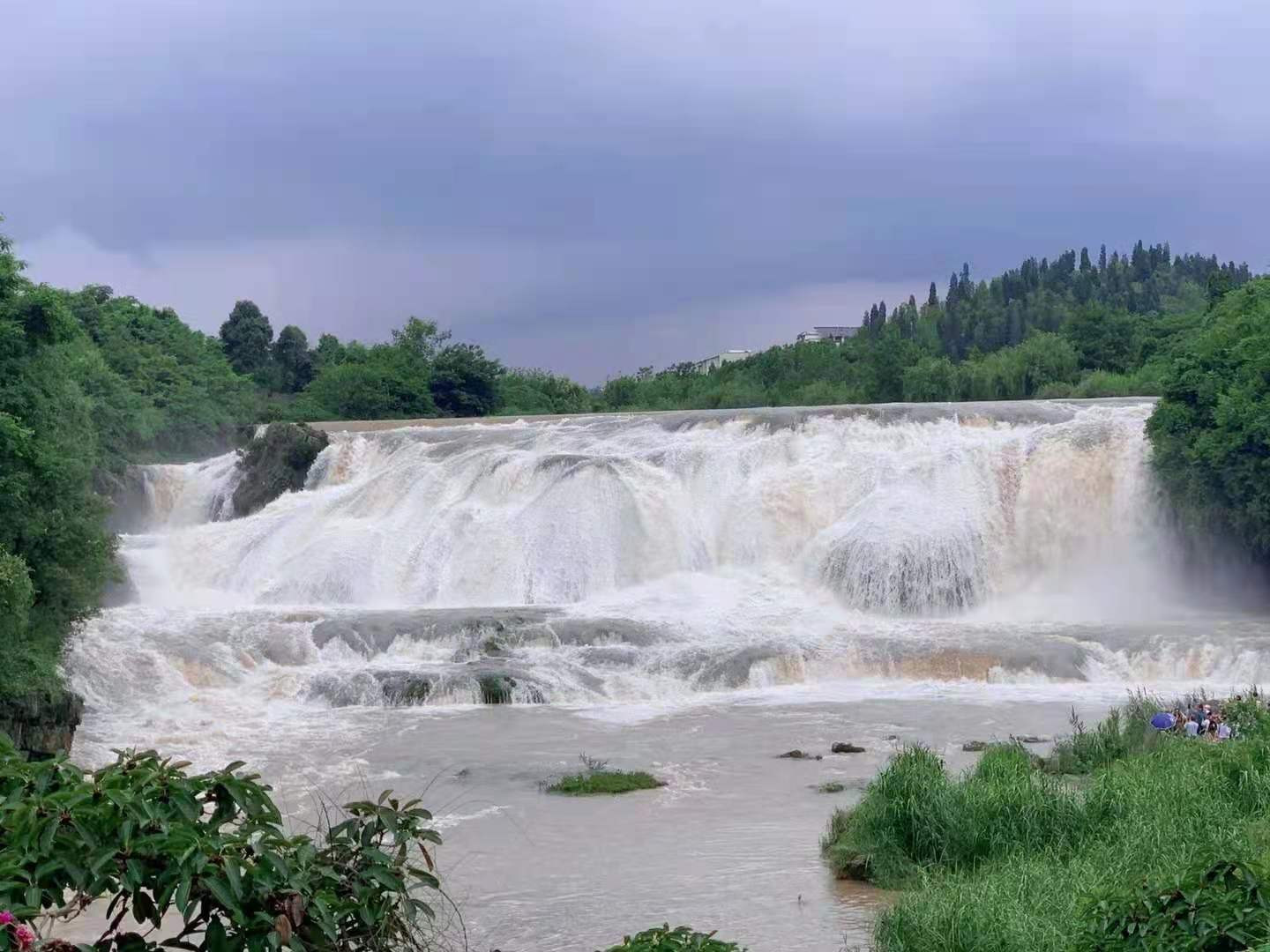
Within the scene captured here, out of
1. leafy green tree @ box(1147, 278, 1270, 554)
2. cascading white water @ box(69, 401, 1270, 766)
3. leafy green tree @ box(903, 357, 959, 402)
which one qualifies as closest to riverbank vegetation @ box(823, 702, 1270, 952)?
cascading white water @ box(69, 401, 1270, 766)

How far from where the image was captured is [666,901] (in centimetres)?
954

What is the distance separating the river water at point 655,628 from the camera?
1168cm

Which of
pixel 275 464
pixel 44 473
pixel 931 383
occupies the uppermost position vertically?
pixel 931 383

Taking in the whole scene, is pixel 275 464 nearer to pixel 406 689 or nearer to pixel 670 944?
pixel 406 689

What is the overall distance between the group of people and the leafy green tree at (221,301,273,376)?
53759 mm

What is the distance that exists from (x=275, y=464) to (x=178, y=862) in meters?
29.2

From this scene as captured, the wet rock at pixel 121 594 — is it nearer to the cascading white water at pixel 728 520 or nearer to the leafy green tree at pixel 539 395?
the cascading white water at pixel 728 520

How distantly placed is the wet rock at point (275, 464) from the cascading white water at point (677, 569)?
0.94 metres

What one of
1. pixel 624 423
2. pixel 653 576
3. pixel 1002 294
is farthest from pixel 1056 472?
pixel 1002 294

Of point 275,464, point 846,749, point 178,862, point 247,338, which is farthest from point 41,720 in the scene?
point 247,338

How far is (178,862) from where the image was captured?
3.73 m

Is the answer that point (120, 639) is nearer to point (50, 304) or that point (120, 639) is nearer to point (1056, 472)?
point (50, 304)

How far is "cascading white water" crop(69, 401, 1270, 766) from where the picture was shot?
19047 millimetres

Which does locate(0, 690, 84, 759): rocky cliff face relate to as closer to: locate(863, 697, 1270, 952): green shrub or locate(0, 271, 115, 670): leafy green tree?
locate(0, 271, 115, 670): leafy green tree
